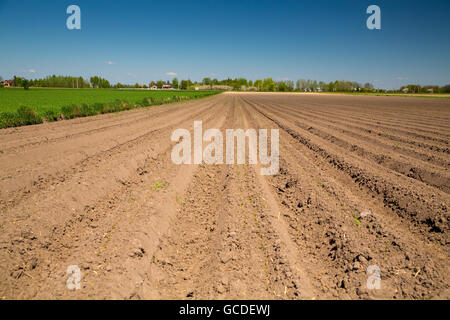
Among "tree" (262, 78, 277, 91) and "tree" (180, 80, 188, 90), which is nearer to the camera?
"tree" (180, 80, 188, 90)

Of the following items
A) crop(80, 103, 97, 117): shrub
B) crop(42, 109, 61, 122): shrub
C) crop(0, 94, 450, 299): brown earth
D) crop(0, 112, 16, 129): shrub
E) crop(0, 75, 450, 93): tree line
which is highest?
crop(0, 75, 450, 93): tree line

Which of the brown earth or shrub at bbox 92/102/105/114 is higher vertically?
shrub at bbox 92/102/105/114

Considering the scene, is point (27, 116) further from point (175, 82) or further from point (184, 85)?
Answer: point (175, 82)

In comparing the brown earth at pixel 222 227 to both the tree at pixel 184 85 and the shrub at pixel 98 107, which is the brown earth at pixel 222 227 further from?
the tree at pixel 184 85

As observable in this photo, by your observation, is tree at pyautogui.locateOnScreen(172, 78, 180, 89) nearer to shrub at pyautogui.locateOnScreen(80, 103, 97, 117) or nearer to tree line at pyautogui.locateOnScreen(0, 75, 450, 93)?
tree line at pyautogui.locateOnScreen(0, 75, 450, 93)

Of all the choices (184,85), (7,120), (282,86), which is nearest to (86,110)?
(7,120)

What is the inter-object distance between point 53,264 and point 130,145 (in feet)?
19.6

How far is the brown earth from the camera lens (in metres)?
2.71

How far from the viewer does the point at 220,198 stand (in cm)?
497

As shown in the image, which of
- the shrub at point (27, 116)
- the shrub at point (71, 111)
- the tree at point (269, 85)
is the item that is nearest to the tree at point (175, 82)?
the tree at point (269, 85)

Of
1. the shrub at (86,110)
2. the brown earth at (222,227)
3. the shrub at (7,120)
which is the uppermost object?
the shrub at (86,110)

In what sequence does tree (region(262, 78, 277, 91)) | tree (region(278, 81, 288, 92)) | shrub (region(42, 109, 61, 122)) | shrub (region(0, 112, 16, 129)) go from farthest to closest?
tree (region(262, 78, 277, 91)) → tree (region(278, 81, 288, 92)) → shrub (region(42, 109, 61, 122)) → shrub (region(0, 112, 16, 129))

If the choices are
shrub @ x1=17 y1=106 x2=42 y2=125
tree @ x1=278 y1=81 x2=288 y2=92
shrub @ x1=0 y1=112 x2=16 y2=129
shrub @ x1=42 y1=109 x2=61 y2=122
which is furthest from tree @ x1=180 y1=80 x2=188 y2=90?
shrub @ x1=0 y1=112 x2=16 y2=129

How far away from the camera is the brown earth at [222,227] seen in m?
2.71
